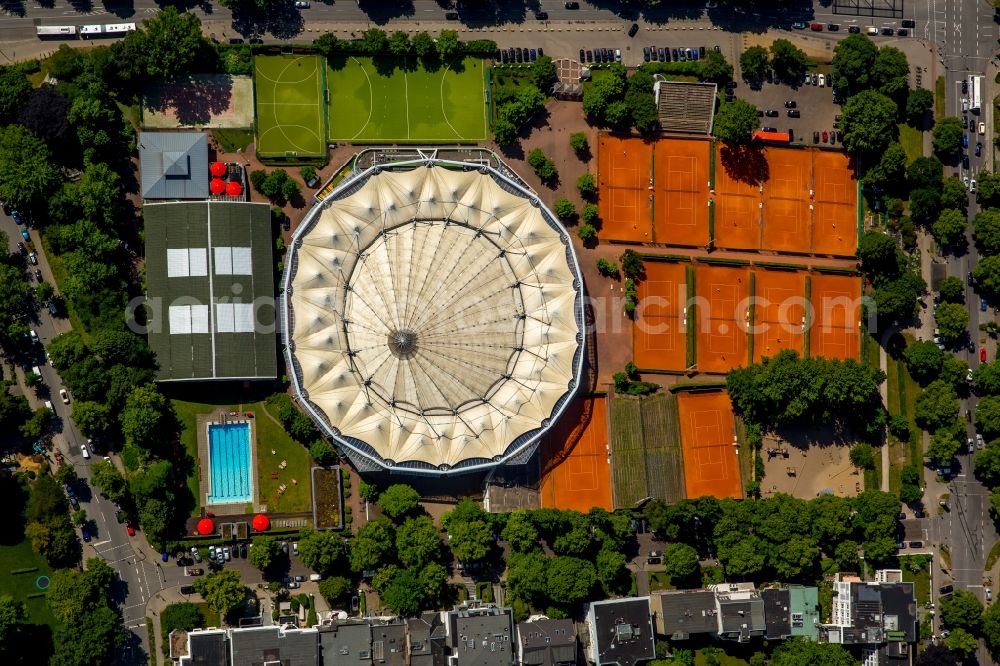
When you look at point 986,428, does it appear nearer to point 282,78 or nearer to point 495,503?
point 495,503

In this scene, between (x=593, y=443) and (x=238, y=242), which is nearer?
(x=238, y=242)

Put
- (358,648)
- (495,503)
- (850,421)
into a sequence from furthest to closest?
(850,421) → (495,503) → (358,648)

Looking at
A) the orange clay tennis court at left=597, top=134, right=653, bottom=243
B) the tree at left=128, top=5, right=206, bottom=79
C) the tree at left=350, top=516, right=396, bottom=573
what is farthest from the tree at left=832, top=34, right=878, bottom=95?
the tree at left=350, top=516, right=396, bottom=573

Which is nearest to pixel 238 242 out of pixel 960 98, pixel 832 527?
pixel 832 527

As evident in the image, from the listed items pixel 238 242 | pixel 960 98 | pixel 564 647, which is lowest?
pixel 564 647

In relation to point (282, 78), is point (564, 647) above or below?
below

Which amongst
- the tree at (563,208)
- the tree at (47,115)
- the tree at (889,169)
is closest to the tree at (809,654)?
the tree at (889,169)

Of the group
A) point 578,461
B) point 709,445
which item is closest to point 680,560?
point 709,445

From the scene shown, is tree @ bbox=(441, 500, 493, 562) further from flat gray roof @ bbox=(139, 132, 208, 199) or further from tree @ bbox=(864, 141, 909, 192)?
tree @ bbox=(864, 141, 909, 192)
